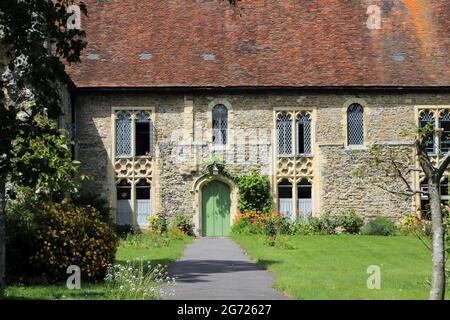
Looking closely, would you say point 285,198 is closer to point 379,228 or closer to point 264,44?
point 379,228

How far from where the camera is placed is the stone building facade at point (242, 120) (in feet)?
93.3

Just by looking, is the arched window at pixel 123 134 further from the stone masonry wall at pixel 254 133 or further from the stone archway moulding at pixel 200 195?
the stone archway moulding at pixel 200 195

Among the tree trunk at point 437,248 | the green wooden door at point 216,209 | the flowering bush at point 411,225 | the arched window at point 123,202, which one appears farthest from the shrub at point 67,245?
the green wooden door at point 216,209

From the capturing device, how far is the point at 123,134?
28.9 meters

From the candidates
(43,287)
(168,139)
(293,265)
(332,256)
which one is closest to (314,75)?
(168,139)

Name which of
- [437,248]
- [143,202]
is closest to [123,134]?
[143,202]

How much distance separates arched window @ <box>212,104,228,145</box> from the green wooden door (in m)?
1.68

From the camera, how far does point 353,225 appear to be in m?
28.2

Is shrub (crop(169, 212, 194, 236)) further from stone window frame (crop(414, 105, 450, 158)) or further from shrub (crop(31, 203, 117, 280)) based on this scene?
shrub (crop(31, 203, 117, 280))

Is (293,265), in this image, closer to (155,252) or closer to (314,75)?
(155,252)

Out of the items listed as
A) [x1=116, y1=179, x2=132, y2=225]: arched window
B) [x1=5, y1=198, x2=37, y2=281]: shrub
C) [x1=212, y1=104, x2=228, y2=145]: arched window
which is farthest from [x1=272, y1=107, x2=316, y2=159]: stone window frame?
[x1=5, y1=198, x2=37, y2=281]: shrub

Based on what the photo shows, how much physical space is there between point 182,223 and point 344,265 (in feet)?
38.0

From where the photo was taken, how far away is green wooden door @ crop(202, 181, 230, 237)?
28875mm

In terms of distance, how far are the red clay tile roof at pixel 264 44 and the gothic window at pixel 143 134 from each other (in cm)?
136
